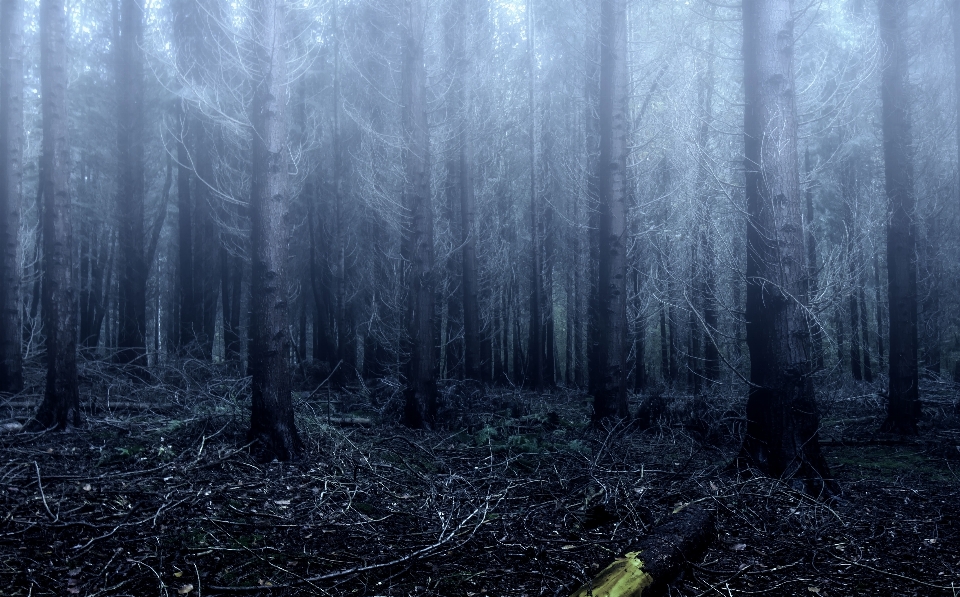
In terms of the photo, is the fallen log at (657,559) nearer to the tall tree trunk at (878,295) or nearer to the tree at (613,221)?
the tree at (613,221)

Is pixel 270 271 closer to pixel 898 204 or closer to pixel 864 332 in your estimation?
pixel 898 204

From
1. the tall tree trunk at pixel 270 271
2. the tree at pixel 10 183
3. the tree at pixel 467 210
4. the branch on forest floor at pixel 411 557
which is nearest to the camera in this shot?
the branch on forest floor at pixel 411 557

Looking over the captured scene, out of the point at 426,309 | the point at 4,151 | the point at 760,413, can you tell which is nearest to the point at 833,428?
the point at 760,413

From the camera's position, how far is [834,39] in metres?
20.2

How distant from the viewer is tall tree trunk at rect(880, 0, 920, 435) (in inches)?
388

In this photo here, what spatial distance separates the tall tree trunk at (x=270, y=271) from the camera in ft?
22.4

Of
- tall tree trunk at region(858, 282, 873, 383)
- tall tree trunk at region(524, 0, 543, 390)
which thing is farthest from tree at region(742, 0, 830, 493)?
tall tree trunk at region(858, 282, 873, 383)

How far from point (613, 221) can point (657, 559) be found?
6992mm

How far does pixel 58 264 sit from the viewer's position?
8031 mm

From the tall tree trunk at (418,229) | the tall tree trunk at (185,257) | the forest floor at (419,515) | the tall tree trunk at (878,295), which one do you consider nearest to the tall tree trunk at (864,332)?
the tall tree trunk at (878,295)

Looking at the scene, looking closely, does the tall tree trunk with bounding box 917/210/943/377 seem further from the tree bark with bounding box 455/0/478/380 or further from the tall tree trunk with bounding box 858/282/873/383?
the tree bark with bounding box 455/0/478/380

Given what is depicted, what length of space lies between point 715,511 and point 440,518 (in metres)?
2.03

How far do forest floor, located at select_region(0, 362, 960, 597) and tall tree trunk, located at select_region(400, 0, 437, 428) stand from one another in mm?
1641

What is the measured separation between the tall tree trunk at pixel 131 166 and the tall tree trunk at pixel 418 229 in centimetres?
910
